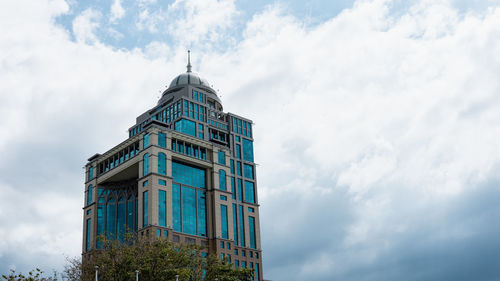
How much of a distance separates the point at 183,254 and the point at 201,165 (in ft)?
181

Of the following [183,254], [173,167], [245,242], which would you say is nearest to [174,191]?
[173,167]

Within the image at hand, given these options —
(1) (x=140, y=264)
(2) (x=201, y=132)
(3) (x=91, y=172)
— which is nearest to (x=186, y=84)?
(2) (x=201, y=132)

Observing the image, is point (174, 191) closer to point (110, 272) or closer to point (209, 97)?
point (209, 97)

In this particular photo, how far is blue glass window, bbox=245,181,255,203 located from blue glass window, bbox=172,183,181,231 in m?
23.7

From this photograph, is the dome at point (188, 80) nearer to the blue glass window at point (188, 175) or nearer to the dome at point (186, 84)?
the dome at point (186, 84)

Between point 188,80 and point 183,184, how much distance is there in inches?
1508

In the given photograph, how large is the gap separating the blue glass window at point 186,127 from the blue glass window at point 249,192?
62.9 feet

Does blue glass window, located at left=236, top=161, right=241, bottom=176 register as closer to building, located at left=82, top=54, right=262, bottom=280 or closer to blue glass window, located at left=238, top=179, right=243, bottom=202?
building, located at left=82, top=54, right=262, bottom=280

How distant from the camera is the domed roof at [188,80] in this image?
153200 millimetres

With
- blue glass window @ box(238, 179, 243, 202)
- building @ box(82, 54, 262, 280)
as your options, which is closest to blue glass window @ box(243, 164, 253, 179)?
building @ box(82, 54, 262, 280)

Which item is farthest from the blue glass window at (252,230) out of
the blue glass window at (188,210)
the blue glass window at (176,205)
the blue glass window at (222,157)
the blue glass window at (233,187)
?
the blue glass window at (176,205)

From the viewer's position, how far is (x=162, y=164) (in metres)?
121

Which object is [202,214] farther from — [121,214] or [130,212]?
[121,214]

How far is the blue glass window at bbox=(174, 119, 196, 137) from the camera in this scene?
137m
